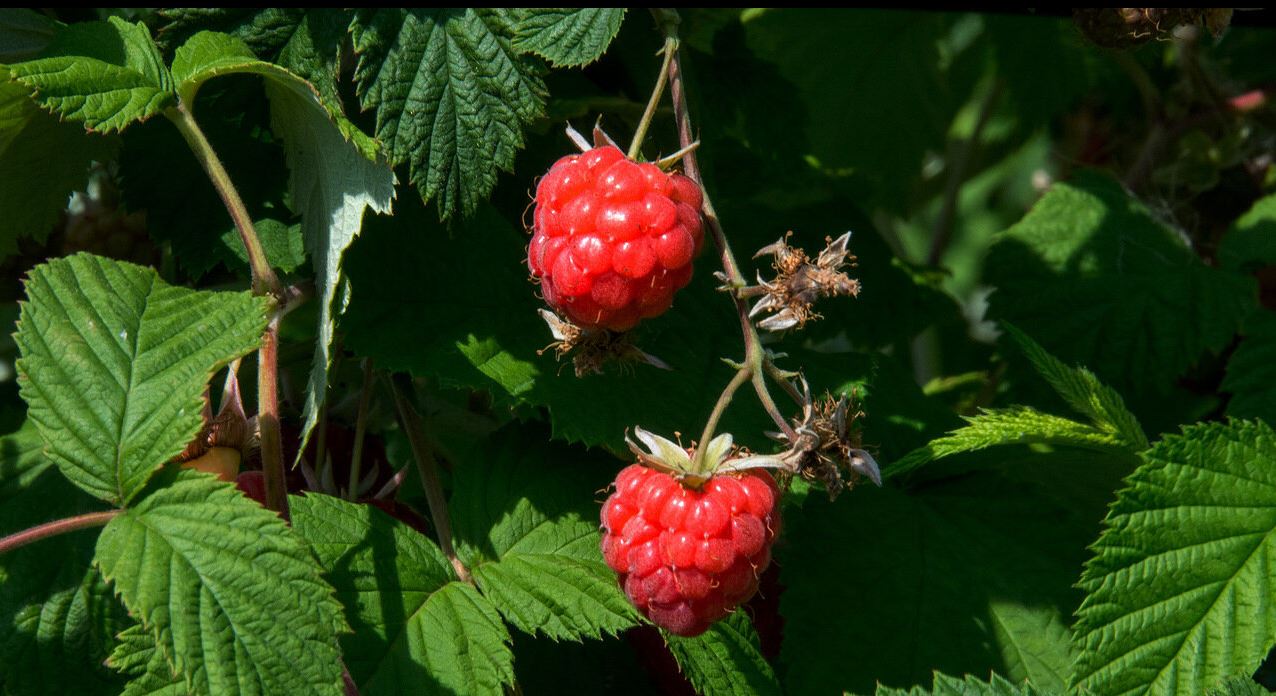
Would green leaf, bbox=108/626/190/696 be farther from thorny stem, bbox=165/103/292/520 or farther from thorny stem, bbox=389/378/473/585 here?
thorny stem, bbox=389/378/473/585

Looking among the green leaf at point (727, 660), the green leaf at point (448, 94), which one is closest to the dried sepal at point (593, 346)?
the green leaf at point (448, 94)

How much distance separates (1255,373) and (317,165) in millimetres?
985

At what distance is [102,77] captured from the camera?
937mm

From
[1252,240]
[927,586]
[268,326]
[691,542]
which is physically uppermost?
[268,326]

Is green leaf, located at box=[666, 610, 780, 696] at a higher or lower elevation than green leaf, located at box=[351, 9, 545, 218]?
lower

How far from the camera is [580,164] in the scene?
0.95m

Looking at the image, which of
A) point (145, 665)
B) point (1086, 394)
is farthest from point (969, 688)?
point (145, 665)

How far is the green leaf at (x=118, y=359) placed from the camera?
2.89ft

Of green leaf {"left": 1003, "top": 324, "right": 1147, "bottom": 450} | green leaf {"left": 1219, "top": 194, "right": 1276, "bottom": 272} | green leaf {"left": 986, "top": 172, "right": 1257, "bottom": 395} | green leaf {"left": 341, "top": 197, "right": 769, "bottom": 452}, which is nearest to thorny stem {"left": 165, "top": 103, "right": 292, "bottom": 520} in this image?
green leaf {"left": 341, "top": 197, "right": 769, "bottom": 452}

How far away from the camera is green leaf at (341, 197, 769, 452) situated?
1.08 metres

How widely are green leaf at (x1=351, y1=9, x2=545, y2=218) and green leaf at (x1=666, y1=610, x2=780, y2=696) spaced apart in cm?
41

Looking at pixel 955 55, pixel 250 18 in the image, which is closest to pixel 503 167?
pixel 250 18

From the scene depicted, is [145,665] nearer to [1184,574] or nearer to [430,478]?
[430,478]

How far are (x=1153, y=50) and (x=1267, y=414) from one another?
0.39 m
